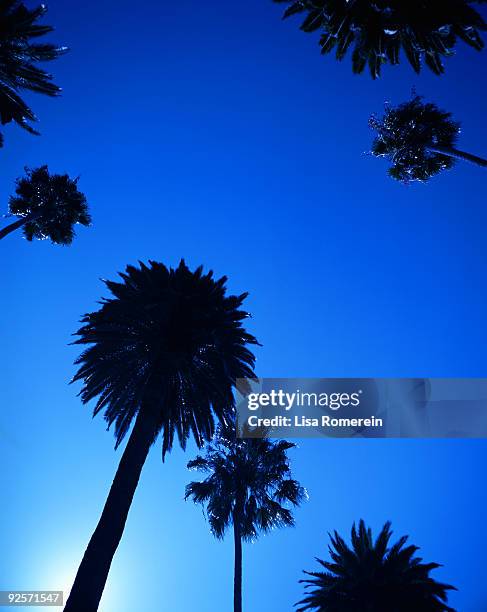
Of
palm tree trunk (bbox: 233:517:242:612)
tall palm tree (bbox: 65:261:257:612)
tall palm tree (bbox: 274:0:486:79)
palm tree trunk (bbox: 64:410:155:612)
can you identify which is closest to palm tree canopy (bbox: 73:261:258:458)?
tall palm tree (bbox: 65:261:257:612)

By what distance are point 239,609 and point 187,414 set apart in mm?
8214

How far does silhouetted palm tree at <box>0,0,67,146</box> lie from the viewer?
46.3 feet

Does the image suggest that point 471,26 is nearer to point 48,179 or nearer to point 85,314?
point 85,314

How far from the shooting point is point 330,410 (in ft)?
57.8

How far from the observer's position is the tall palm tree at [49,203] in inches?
821

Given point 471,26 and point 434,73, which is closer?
point 471,26

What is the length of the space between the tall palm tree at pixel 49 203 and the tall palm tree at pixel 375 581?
2157cm

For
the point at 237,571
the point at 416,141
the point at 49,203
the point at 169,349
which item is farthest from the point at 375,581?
the point at 49,203

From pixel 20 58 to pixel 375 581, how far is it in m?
26.7

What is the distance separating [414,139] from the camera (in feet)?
49.0

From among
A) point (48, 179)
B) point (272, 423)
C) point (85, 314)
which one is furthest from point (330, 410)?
point (48, 179)

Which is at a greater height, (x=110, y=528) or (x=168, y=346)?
(x=168, y=346)

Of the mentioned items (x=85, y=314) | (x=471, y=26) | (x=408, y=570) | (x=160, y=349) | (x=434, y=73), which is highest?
(x=434, y=73)

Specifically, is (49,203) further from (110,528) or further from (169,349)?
Result: (110,528)
